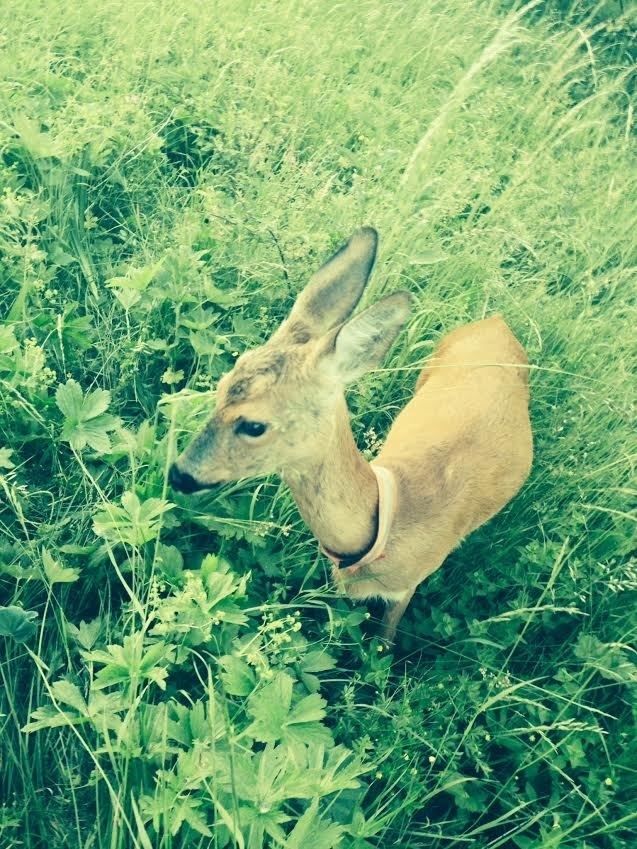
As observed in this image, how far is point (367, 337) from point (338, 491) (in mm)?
432

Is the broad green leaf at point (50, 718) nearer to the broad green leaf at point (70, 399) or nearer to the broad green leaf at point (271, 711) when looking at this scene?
the broad green leaf at point (271, 711)

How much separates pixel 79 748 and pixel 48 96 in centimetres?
269

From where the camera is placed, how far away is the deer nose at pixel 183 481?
180 cm

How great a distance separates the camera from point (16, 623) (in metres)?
1.68

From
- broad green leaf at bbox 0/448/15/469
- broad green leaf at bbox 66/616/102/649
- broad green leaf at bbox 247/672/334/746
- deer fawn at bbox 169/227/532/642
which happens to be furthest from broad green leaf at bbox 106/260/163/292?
broad green leaf at bbox 247/672/334/746

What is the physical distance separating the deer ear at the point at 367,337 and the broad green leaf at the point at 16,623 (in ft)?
3.23

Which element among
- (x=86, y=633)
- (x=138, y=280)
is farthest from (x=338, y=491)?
(x=138, y=280)

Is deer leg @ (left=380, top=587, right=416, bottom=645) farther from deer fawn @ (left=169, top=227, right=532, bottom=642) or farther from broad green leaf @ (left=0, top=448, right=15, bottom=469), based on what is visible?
broad green leaf @ (left=0, top=448, right=15, bottom=469)

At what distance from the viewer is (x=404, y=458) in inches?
87.4

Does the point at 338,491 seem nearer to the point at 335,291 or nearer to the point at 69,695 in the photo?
the point at 335,291

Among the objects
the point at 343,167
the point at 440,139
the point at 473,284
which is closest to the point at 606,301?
the point at 473,284

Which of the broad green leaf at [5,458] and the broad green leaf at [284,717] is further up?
the broad green leaf at [5,458]

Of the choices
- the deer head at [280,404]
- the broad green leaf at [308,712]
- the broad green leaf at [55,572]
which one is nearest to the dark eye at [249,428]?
the deer head at [280,404]

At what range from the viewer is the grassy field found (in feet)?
5.26
